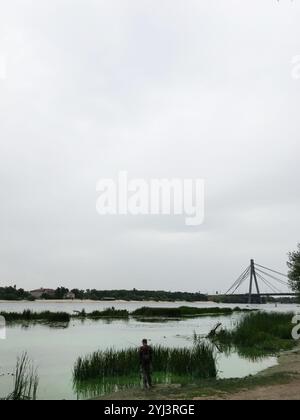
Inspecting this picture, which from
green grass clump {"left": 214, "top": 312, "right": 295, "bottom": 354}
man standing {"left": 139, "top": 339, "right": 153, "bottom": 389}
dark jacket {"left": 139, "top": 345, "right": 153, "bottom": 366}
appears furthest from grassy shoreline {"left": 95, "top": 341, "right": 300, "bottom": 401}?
green grass clump {"left": 214, "top": 312, "right": 295, "bottom": 354}

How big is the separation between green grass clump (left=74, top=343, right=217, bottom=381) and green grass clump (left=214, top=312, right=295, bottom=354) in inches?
369

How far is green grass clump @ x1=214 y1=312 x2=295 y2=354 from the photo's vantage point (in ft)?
104

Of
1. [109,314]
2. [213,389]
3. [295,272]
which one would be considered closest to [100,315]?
[109,314]

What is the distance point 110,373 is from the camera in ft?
68.3

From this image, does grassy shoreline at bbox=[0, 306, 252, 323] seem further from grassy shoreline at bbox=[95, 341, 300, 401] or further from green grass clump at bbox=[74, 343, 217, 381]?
grassy shoreline at bbox=[95, 341, 300, 401]

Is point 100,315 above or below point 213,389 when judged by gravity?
below

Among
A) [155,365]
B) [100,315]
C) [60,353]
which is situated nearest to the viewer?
[155,365]

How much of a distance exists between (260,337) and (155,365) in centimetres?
1497

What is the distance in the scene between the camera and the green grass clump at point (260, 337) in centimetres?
3161

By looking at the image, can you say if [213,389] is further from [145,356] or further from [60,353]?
[60,353]

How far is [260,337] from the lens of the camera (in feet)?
113
